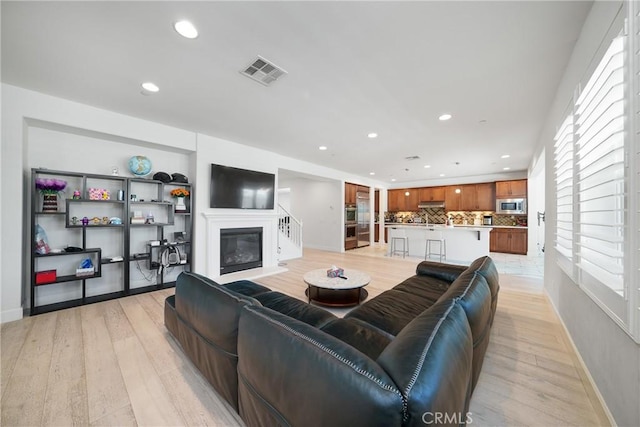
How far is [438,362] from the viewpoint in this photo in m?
0.82

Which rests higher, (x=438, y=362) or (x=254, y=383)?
(x=438, y=362)

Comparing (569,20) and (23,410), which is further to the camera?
(569,20)

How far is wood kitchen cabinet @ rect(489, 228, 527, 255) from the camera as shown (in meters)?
6.89

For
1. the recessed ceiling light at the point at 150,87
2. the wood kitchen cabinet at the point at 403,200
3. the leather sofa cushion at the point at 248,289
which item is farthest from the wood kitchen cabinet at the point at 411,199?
the recessed ceiling light at the point at 150,87

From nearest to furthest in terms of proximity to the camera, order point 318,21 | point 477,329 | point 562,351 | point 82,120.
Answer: point 477,329
point 318,21
point 562,351
point 82,120

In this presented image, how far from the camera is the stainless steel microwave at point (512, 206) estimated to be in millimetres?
7094

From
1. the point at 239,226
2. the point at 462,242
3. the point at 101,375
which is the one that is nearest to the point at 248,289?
the point at 101,375

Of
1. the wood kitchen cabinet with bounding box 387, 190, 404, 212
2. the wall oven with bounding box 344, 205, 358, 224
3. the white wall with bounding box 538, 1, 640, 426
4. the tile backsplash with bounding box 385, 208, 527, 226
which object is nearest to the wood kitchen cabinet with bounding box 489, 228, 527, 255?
the tile backsplash with bounding box 385, 208, 527, 226

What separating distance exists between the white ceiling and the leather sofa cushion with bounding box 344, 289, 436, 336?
2.22 m

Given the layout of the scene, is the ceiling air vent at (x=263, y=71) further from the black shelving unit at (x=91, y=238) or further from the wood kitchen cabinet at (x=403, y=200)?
the wood kitchen cabinet at (x=403, y=200)

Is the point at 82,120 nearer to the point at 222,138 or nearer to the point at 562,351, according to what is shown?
the point at 222,138

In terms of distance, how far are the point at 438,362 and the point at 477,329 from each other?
2.63ft

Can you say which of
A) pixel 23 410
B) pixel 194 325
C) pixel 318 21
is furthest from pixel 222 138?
pixel 23 410

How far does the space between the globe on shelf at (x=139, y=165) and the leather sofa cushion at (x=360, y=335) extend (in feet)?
12.2
